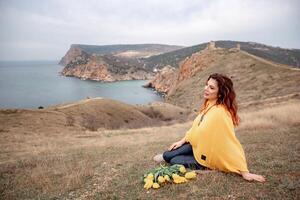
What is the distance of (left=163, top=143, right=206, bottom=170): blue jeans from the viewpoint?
7.05 metres

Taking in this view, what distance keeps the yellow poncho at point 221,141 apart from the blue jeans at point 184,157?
1.71ft

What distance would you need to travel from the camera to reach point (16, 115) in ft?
105

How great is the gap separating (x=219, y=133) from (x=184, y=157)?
1262 mm

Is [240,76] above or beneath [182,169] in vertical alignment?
beneath

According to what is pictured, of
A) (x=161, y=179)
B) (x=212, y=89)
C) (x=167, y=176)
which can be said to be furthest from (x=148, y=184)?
(x=212, y=89)

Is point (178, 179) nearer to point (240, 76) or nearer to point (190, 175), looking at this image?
point (190, 175)

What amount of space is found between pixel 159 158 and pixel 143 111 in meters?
43.6

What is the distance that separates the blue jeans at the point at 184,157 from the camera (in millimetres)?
7051

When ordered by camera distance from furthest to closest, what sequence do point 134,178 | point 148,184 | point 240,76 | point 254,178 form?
point 240,76 → point 134,178 → point 148,184 → point 254,178

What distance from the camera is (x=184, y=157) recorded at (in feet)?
23.9

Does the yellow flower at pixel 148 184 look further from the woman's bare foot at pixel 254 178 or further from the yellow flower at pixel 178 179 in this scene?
the woman's bare foot at pixel 254 178

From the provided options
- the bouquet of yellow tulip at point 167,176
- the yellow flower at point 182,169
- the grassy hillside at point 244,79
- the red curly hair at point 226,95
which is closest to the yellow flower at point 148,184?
the bouquet of yellow tulip at point 167,176

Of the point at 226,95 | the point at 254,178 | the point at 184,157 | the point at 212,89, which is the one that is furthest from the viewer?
the point at 184,157

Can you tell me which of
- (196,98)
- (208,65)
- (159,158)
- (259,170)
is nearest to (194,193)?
(259,170)
